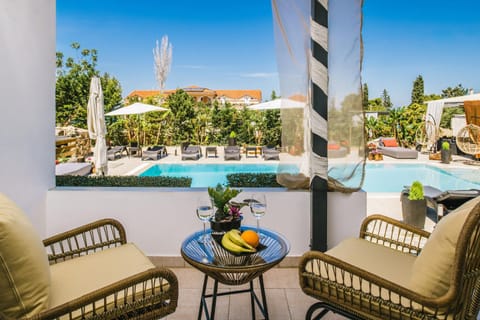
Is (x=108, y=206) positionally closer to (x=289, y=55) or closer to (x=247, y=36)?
(x=289, y=55)

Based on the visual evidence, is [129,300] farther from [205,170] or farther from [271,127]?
[271,127]

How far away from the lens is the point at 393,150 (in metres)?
10.5

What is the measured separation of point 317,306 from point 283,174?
1.37 m

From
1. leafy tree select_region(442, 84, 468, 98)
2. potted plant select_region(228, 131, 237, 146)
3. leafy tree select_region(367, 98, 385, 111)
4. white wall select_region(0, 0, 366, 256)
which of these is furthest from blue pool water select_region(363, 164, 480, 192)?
leafy tree select_region(442, 84, 468, 98)

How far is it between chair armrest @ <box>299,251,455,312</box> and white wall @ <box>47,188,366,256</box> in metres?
1.03

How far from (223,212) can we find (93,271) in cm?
72

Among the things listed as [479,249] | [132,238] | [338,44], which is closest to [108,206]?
[132,238]

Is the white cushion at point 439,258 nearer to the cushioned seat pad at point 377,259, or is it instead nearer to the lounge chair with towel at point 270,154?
the cushioned seat pad at point 377,259

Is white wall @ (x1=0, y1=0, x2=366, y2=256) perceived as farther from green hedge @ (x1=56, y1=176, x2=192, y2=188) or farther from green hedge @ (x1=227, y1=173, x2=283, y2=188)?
green hedge @ (x1=227, y1=173, x2=283, y2=188)

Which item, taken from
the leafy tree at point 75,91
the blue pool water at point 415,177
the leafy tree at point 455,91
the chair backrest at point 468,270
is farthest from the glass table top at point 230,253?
the leafy tree at point 455,91

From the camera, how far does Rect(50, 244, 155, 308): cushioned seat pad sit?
155cm

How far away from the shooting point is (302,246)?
2822 mm

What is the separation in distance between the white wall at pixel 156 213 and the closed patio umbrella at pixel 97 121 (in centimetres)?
229

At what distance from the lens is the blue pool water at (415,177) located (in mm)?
7431
